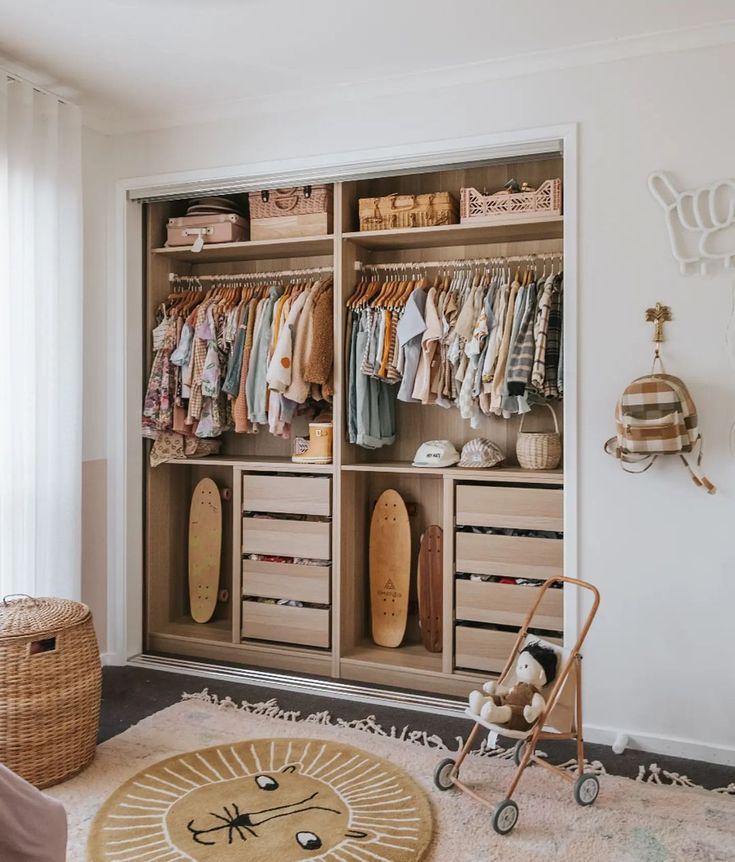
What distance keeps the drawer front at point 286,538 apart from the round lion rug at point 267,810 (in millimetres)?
982

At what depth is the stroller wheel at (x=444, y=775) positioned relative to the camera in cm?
253

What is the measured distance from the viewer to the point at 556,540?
322cm

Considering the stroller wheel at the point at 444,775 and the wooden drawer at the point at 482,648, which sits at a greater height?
the wooden drawer at the point at 482,648

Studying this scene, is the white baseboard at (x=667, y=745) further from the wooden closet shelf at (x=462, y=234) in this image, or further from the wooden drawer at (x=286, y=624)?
the wooden closet shelf at (x=462, y=234)

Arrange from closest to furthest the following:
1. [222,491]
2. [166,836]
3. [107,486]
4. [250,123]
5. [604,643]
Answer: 1. [166,836]
2. [604,643]
3. [250,123]
4. [107,486]
5. [222,491]

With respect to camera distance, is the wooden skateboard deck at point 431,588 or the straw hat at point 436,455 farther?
Answer: the wooden skateboard deck at point 431,588

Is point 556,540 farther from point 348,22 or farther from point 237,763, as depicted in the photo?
point 348,22

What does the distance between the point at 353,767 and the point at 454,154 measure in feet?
7.62

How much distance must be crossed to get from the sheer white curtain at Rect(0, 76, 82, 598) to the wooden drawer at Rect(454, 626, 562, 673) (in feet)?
5.45

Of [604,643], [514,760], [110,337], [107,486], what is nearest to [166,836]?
[514,760]

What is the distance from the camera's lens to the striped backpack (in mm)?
2670

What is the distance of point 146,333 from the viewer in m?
3.91

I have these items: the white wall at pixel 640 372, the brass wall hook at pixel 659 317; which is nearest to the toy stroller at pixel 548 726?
the white wall at pixel 640 372

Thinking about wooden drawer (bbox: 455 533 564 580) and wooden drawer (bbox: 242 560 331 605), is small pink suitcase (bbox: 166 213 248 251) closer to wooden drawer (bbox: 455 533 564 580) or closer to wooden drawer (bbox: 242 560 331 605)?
wooden drawer (bbox: 242 560 331 605)
